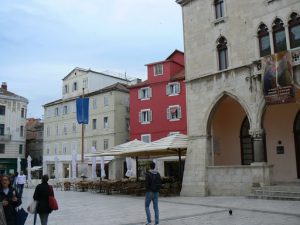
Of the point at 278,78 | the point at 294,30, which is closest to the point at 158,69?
the point at 294,30

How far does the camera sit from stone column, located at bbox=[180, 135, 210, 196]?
19.8m

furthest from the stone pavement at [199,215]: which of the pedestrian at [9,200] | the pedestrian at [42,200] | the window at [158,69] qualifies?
the window at [158,69]

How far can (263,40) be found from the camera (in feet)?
61.0

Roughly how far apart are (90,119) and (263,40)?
33.7 meters

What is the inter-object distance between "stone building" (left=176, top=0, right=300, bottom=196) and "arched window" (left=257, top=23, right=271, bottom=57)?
47mm

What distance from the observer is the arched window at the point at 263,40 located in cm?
1833

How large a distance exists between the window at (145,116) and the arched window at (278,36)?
24690mm

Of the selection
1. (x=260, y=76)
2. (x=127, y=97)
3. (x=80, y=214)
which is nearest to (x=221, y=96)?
(x=260, y=76)

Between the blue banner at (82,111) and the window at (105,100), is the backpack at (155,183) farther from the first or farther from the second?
the window at (105,100)

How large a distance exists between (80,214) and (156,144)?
709cm

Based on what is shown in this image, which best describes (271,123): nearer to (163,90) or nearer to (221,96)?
(221,96)

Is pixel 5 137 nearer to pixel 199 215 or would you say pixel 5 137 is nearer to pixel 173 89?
pixel 173 89

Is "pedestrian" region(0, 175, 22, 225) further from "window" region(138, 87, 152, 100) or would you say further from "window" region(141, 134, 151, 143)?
"window" region(138, 87, 152, 100)

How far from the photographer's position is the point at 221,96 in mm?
19922
